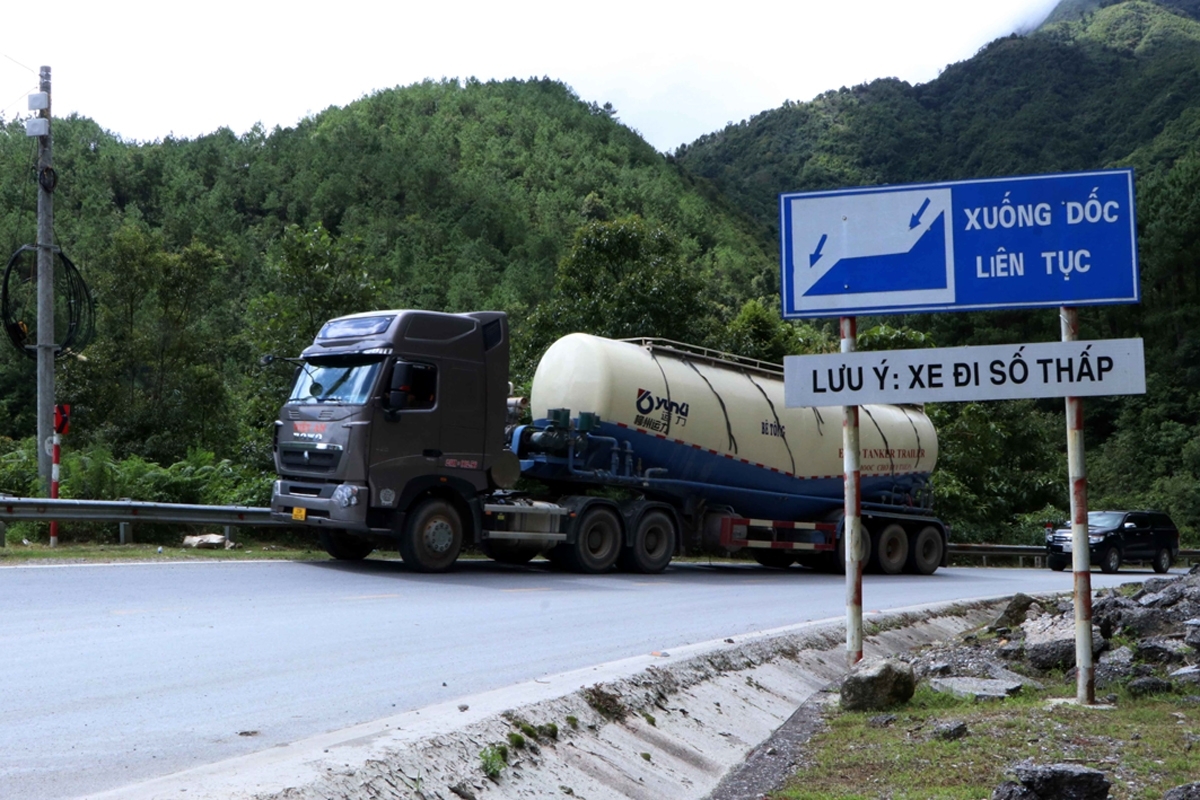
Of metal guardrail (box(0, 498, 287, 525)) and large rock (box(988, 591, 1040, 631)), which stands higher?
metal guardrail (box(0, 498, 287, 525))

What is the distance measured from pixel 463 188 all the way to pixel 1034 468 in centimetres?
5811

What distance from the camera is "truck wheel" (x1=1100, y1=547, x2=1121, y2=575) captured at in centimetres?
2861

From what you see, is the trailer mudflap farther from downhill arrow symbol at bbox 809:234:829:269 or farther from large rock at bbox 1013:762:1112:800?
large rock at bbox 1013:762:1112:800

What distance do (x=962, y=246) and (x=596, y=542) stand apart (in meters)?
10.5

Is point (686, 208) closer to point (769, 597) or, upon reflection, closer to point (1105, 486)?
point (1105, 486)

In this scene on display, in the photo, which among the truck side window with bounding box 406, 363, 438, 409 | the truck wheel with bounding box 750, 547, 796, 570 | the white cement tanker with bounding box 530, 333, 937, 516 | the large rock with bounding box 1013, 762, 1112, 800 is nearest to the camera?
the large rock with bounding box 1013, 762, 1112, 800

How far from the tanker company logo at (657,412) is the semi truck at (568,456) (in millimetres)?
27

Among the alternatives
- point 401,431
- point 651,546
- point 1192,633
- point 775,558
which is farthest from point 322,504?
point 775,558

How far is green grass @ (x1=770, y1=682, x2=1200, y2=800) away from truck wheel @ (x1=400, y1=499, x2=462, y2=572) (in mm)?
8949

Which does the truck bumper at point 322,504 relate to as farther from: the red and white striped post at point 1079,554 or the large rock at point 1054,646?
the red and white striped post at point 1079,554

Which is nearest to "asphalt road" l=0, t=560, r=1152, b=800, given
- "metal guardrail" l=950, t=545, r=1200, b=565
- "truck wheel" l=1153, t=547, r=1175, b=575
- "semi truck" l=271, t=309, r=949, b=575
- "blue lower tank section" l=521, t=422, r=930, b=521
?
"semi truck" l=271, t=309, r=949, b=575

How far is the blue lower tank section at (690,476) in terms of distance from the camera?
18359 mm

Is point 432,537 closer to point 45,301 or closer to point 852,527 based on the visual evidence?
Result: point 852,527

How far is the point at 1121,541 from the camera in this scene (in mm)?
Result: 28688
